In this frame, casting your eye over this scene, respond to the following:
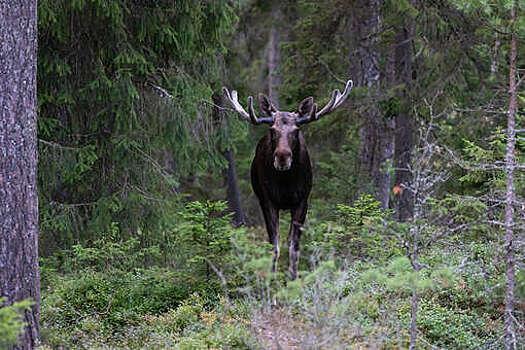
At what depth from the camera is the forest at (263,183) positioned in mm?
8711

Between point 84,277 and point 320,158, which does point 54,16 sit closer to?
point 84,277

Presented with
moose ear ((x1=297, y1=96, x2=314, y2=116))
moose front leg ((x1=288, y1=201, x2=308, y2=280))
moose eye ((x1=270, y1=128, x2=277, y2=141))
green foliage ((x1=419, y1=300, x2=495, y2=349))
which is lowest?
green foliage ((x1=419, y1=300, x2=495, y2=349))

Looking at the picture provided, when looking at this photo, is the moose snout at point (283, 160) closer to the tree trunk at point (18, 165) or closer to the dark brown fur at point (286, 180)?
the dark brown fur at point (286, 180)

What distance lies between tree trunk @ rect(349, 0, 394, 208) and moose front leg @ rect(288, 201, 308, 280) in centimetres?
508

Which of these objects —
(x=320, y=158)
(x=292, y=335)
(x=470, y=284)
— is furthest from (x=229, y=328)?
(x=320, y=158)

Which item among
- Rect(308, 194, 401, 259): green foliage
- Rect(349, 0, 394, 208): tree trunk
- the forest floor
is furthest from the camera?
Rect(349, 0, 394, 208): tree trunk

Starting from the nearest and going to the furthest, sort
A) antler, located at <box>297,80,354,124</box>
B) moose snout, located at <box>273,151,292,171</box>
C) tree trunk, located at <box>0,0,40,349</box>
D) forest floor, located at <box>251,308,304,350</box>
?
forest floor, located at <box>251,308,304,350</box> < tree trunk, located at <box>0,0,40,349</box> < moose snout, located at <box>273,151,292,171</box> < antler, located at <box>297,80,354,124</box>

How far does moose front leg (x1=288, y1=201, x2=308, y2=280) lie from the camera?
11.6m

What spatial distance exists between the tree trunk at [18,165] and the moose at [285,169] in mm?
3467

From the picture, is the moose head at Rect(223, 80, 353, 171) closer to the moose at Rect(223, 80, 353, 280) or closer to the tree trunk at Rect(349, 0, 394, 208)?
the moose at Rect(223, 80, 353, 280)

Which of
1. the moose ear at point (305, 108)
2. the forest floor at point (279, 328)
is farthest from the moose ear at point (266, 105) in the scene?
the forest floor at point (279, 328)

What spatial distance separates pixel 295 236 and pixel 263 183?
96 centimetres

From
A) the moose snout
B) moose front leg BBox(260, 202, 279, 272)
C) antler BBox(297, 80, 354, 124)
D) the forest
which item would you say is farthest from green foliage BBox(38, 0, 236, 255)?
the moose snout

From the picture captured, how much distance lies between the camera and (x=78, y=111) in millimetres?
14172
